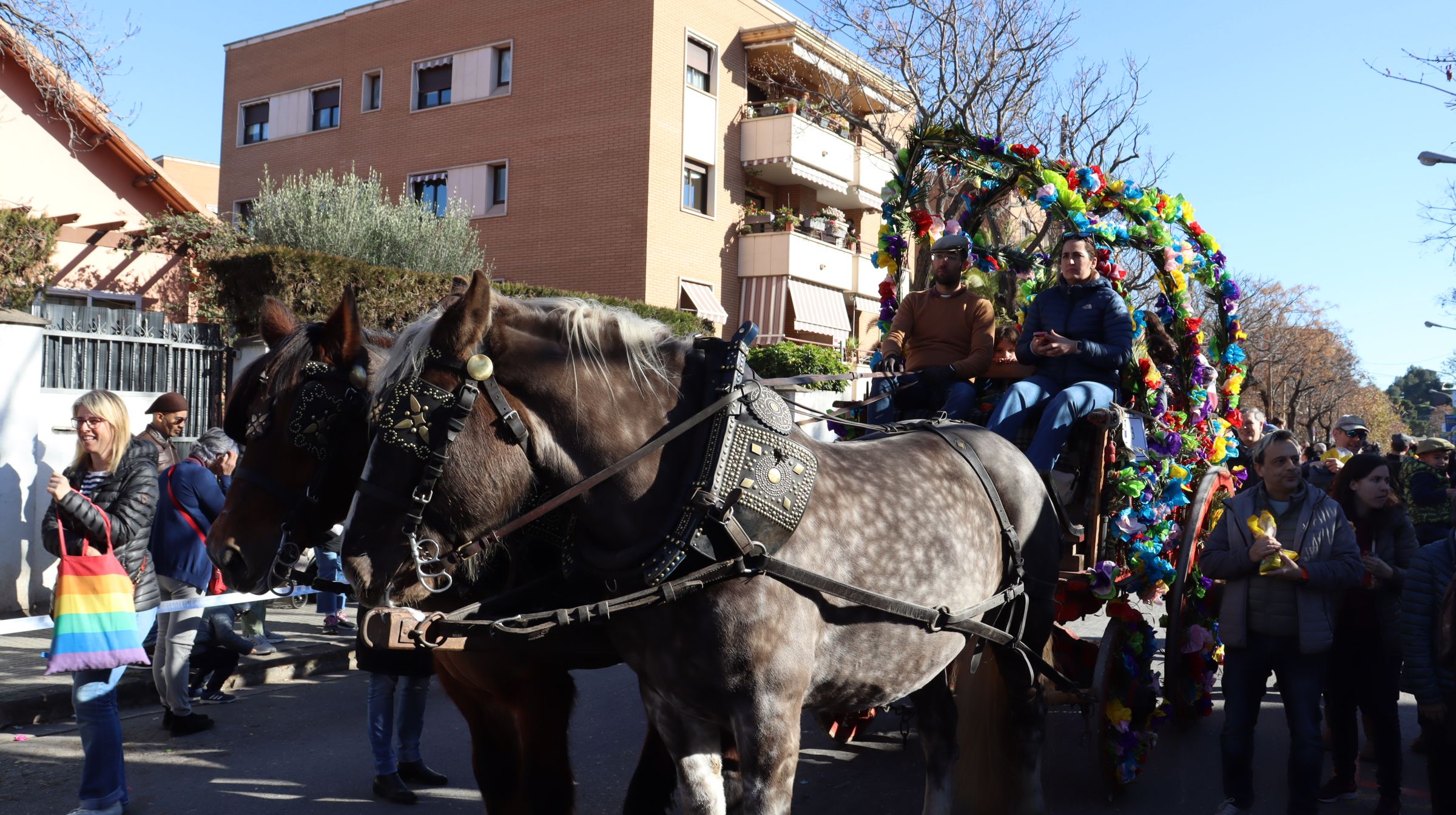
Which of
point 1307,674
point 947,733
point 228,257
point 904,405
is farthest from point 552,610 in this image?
point 228,257

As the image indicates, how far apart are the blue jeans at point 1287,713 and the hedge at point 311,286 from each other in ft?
25.7

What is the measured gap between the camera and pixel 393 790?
4961mm

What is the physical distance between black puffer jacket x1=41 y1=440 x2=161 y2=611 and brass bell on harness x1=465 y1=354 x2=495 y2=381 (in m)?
3.09

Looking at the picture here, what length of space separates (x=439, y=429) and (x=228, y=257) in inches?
426

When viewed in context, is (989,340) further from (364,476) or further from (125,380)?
(125,380)

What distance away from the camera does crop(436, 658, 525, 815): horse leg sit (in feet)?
12.0

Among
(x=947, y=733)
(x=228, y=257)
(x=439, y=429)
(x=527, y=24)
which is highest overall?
(x=527, y=24)

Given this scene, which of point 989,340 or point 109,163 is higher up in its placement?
point 109,163

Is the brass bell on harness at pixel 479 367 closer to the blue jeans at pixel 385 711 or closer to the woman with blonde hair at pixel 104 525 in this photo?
the blue jeans at pixel 385 711

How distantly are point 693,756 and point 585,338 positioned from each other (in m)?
1.21

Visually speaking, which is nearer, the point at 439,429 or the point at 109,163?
the point at 439,429

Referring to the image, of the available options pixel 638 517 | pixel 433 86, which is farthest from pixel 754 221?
pixel 638 517

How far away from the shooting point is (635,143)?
821 inches

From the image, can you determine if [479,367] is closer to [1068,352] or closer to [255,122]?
[1068,352]
